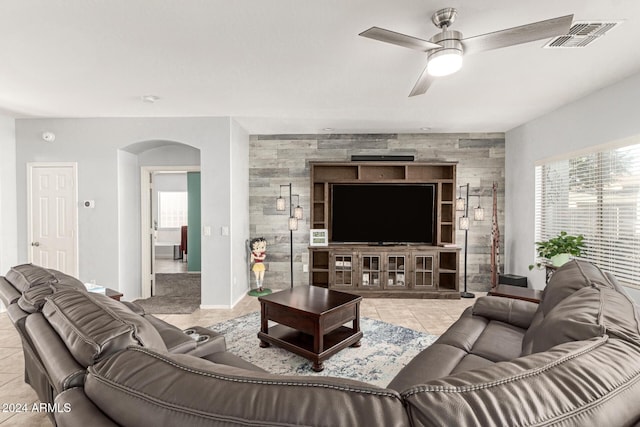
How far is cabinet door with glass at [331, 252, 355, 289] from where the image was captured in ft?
15.7

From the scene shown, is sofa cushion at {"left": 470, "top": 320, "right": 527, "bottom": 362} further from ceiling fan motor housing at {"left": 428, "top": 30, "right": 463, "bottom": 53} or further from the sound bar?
the sound bar

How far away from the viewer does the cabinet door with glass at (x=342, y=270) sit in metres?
4.78

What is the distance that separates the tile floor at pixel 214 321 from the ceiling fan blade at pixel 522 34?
9.14 feet

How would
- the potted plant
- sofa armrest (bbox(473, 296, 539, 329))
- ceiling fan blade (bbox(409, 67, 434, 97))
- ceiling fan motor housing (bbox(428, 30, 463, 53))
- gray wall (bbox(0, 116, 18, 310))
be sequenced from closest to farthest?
ceiling fan motor housing (bbox(428, 30, 463, 53)) → sofa armrest (bbox(473, 296, 539, 329)) → ceiling fan blade (bbox(409, 67, 434, 97)) → the potted plant → gray wall (bbox(0, 116, 18, 310))

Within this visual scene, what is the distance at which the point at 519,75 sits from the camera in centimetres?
292

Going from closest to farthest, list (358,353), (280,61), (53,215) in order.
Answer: (280,61) < (358,353) < (53,215)

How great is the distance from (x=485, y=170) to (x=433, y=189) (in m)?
1.01

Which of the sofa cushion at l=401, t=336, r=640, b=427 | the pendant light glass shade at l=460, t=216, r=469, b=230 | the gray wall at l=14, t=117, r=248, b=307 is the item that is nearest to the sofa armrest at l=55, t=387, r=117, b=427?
the sofa cushion at l=401, t=336, r=640, b=427

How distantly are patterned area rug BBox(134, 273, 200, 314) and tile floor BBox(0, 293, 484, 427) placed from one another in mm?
303

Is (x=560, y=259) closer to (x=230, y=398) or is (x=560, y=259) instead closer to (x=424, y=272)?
(x=424, y=272)

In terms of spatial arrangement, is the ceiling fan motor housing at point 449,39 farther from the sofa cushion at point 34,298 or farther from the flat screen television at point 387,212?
the flat screen television at point 387,212

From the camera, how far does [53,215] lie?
14.2 ft

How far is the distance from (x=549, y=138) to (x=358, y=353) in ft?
12.3

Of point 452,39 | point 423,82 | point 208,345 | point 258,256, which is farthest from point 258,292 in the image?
point 452,39
